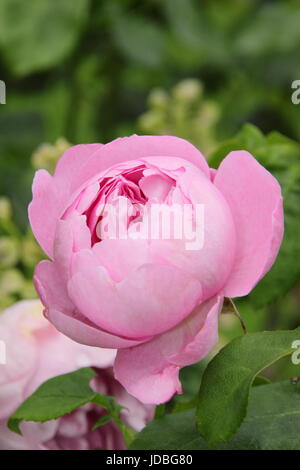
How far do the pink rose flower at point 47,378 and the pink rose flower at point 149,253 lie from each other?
0.31 feet

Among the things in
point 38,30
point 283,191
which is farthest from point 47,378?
point 38,30

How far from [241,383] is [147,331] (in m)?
0.04

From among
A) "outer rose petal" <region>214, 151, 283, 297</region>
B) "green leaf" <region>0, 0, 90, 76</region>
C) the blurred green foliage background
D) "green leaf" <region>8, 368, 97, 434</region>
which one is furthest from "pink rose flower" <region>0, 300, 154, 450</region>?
"green leaf" <region>0, 0, 90, 76</region>

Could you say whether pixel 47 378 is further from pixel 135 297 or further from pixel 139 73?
pixel 139 73

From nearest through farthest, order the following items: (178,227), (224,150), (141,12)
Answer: (178,227) < (224,150) < (141,12)

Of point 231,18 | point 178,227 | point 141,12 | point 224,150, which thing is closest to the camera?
point 178,227

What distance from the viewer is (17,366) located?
1.43ft

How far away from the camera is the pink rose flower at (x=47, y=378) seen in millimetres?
423

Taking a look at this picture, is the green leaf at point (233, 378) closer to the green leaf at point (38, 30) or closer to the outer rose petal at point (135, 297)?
the outer rose petal at point (135, 297)

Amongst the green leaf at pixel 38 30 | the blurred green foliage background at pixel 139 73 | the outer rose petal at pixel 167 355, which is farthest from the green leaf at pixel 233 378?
the green leaf at pixel 38 30

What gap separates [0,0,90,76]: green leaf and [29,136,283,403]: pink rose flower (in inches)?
21.3

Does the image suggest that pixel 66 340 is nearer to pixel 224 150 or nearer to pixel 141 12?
pixel 224 150

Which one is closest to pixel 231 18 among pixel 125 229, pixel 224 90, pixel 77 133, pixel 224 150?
pixel 224 90
